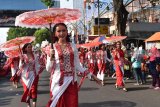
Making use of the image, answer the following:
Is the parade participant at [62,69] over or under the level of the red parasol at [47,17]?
under

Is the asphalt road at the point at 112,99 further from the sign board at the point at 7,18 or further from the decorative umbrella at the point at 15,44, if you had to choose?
the sign board at the point at 7,18

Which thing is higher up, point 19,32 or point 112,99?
point 19,32

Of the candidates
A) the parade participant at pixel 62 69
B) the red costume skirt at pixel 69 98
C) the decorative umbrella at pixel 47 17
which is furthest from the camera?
the decorative umbrella at pixel 47 17

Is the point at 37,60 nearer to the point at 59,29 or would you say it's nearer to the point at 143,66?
the point at 59,29

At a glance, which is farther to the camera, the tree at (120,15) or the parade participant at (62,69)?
the tree at (120,15)

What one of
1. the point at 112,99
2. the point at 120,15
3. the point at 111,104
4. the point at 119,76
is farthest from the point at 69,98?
the point at 120,15

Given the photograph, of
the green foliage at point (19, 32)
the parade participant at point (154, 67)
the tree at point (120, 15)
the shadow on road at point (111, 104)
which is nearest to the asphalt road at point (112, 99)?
the shadow on road at point (111, 104)

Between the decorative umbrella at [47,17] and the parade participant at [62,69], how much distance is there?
23cm

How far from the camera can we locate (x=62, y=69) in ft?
19.0

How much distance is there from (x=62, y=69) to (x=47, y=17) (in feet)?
2.79

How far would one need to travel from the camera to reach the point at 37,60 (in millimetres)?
9359

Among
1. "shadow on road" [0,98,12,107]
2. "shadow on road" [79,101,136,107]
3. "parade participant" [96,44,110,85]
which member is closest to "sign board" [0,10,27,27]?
"parade participant" [96,44,110,85]

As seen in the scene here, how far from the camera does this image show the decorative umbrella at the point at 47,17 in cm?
582

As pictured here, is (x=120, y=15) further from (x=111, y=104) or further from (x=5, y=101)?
(x=111, y=104)
